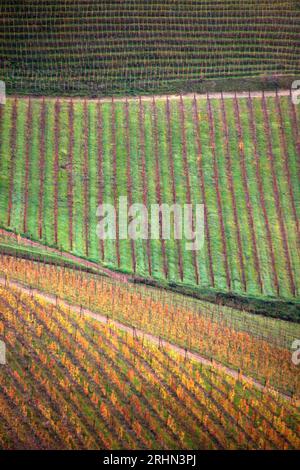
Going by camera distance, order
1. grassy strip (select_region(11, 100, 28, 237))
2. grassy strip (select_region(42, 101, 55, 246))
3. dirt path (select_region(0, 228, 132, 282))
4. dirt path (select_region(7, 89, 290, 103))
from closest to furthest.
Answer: dirt path (select_region(0, 228, 132, 282)) → grassy strip (select_region(42, 101, 55, 246)) → grassy strip (select_region(11, 100, 28, 237)) → dirt path (select_region(7, 89, 290, 103))

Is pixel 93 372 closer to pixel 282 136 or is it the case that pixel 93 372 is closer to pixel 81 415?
Answer: pixel 81 415

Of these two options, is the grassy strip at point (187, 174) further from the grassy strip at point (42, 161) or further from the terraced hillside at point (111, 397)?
the grassy strip at point (42, 161)

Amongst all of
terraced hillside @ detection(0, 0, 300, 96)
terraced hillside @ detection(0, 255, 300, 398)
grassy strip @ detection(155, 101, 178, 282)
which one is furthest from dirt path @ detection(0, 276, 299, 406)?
terraced hillside @ detection(0, 0, 300, 96)

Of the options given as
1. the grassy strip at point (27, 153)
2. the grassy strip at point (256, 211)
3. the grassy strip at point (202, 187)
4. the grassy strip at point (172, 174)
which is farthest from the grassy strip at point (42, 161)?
the grassy strip at point (256, 211)

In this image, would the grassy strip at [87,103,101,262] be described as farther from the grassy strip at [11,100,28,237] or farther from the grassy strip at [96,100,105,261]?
the grassy strip at [11,100,28,237]

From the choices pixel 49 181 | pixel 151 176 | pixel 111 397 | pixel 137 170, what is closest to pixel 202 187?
pixel 151 176

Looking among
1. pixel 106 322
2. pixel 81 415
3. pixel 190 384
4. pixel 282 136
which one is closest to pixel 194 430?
pixel 190 384
